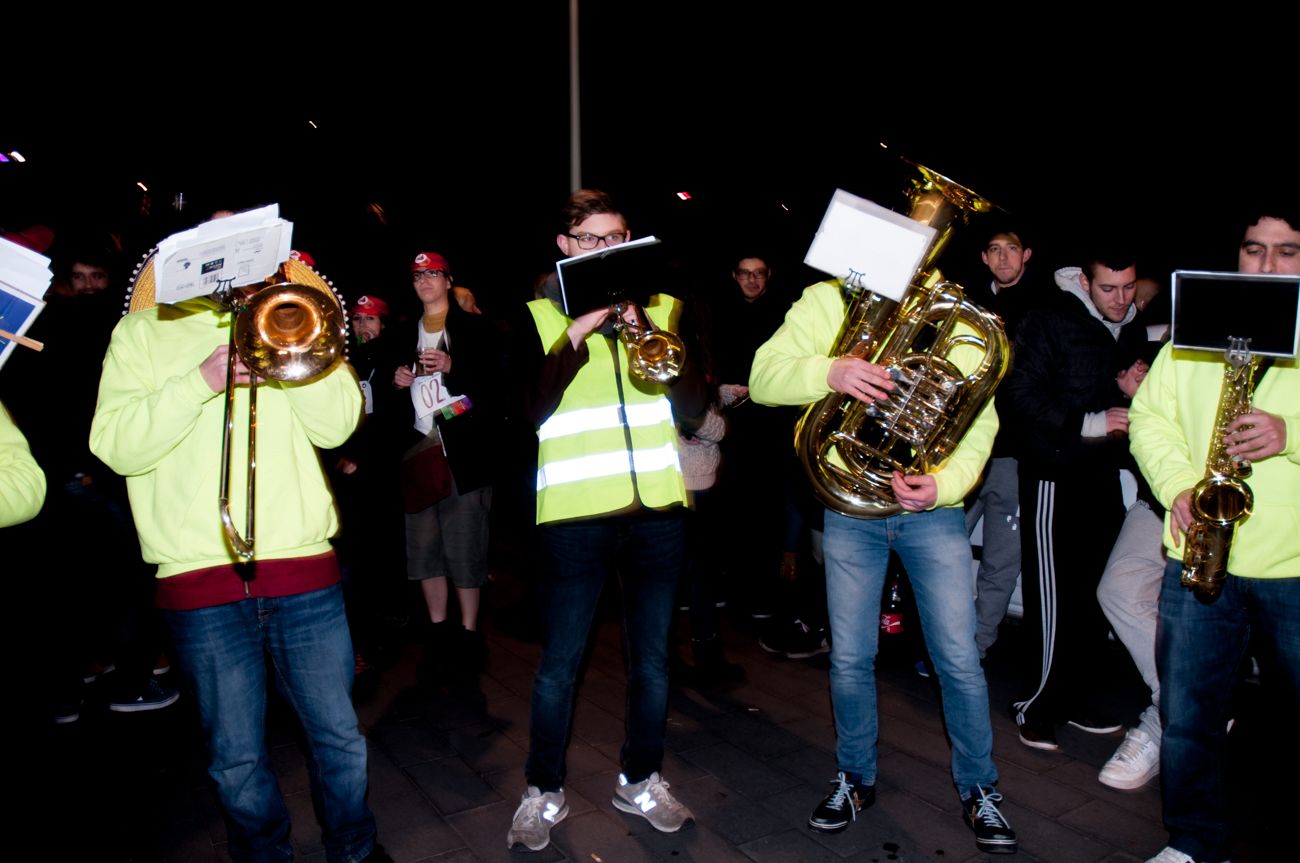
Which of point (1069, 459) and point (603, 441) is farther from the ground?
point (603, 441)

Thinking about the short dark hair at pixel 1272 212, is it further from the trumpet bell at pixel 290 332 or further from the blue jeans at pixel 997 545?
the trumpet bell at pixel 290 332

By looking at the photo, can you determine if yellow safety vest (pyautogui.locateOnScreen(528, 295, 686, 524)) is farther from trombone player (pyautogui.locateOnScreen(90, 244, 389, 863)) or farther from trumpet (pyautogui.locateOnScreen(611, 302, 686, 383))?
trombone player (pyautogui.locateOnScreen(90, 244, 389, 863))

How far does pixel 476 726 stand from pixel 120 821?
157cm

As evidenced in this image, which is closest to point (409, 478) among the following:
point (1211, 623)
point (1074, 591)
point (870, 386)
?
point (870, 386)

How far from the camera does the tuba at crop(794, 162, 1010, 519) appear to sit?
3.12 metres

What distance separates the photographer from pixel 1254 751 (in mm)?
4031

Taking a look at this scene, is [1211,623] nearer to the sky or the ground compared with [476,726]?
nearer to the sky

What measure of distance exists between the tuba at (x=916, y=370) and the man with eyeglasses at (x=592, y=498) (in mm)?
577

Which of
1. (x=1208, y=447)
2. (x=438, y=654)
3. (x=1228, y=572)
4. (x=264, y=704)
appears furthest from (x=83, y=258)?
(x=1228, y=572)

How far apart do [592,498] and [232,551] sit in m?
1.17

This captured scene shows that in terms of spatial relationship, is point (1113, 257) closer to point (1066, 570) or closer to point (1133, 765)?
point (1066, 570)

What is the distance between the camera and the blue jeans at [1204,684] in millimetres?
2811

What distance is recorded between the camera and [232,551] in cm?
249

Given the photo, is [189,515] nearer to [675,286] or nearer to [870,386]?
[675,286]
